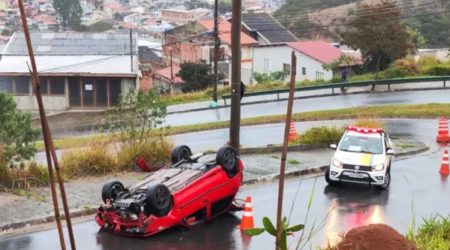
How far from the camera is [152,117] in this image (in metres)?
17.5

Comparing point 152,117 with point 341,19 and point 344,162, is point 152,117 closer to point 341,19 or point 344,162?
point 344,162

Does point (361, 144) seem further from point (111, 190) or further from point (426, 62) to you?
point (426, 62)

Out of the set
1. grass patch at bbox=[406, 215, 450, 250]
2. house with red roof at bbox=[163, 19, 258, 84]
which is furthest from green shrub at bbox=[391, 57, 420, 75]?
grass patch at bbox=[406, 215, 450, 250]

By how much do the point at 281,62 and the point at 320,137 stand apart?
39.5 m

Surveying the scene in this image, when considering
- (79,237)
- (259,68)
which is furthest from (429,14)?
(79,237)

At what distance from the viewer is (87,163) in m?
16.3

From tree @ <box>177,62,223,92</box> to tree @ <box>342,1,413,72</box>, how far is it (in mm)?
16320

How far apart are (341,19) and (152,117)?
3688 inches

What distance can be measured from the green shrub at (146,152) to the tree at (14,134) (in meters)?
2.88

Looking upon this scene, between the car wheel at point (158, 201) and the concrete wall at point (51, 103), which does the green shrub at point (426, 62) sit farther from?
the car wheel at point (158, 201)

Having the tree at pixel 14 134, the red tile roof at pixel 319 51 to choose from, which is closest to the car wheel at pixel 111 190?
the tree at pixel 14 134

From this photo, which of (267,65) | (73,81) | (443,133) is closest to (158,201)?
(443,133)

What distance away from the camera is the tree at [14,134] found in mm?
14375

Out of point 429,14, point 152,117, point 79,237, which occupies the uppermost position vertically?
point 429,14
